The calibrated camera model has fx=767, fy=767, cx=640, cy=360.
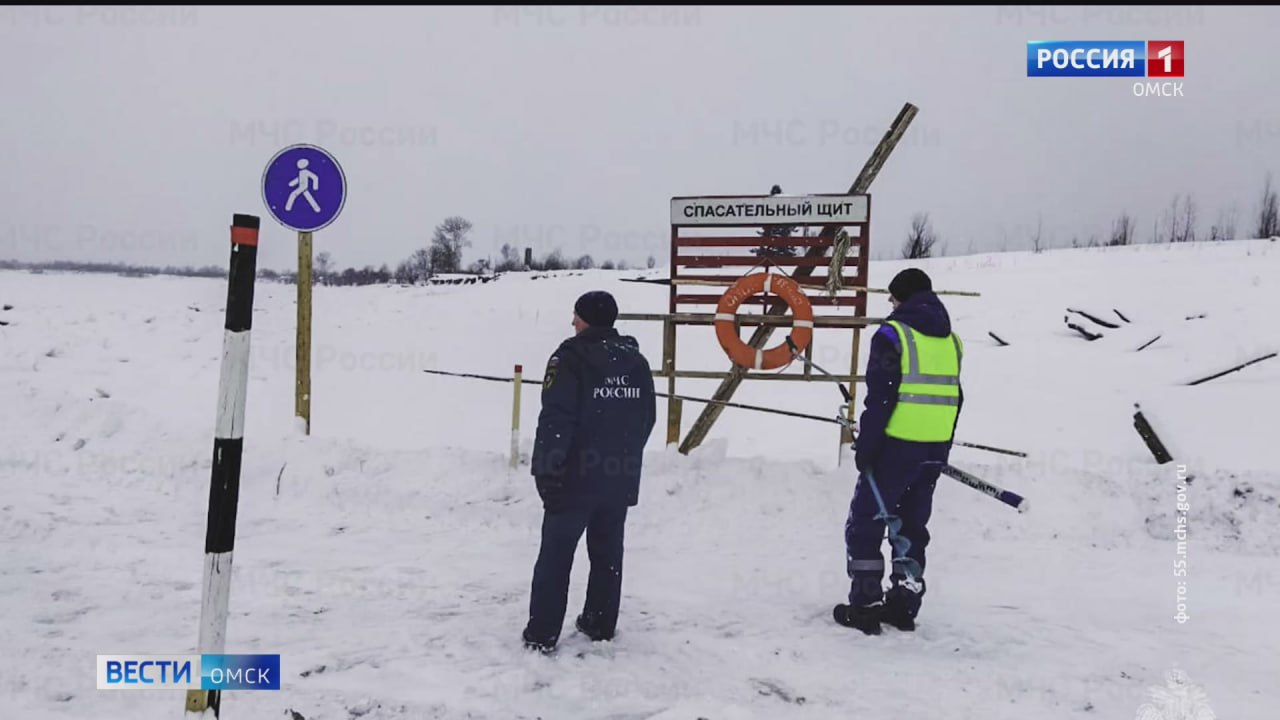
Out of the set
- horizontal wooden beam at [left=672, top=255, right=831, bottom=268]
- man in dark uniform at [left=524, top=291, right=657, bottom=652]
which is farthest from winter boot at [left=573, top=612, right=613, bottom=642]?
horizontal wooden beam at [left=672, top=255, right=831, bottom=268]

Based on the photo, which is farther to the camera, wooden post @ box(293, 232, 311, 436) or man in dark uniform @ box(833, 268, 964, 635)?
wooden post @ box(293, 232, 311, 436)

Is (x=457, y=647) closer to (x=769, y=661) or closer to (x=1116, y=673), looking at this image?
(x=769, y=661)

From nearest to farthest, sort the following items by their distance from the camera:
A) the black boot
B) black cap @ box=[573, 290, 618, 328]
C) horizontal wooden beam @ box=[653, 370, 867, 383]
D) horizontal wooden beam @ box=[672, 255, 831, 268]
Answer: black cap @ box=[573, 290, 618, 328], the black boot, horizontal wooden beam @ box=[653, 370, 867, 383], horizontal wooden beam @ box=[672, 255, 831, 268]

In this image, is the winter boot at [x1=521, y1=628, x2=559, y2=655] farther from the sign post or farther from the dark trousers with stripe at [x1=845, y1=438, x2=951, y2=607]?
the sign post

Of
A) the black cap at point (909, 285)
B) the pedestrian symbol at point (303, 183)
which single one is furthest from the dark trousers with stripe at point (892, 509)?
the pedestrian symbol at point (303, 183)

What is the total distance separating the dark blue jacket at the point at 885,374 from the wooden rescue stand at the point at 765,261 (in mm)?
3007

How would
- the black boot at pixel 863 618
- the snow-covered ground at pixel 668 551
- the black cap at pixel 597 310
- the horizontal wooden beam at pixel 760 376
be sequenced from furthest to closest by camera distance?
the horizontal wooden beam at pixel 760 376 < the black boot at pixel 863 618 < the black cap at pixel 597 310 < the snow-covered ground at pixel 668 551

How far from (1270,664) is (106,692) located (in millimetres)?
5386

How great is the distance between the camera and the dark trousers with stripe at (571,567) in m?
3.76

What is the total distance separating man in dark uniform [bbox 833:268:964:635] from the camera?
4.18m

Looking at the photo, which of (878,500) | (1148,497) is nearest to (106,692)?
(878,500)

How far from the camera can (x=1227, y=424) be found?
7.90 m

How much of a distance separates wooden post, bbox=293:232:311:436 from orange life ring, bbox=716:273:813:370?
4.09 m

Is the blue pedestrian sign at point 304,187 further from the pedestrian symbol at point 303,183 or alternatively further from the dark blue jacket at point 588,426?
the dark blue jacket at point 588,426
